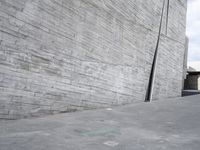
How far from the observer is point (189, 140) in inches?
206

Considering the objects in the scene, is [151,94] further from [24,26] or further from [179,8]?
[24,26]

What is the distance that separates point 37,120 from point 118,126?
2.45 meters

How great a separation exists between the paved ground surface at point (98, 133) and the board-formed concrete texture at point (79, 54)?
840mm

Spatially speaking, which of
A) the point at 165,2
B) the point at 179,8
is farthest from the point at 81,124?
the point at 179,8

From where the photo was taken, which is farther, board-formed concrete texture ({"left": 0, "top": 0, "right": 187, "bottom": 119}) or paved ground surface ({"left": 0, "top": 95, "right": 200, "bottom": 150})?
board-formed concrete texture ({"left": 0, "top": 0, "right": 187, "bottom": 119})

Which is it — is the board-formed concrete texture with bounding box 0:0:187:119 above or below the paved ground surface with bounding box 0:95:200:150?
above

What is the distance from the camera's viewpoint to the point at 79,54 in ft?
27.9

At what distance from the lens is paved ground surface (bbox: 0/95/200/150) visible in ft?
14.9

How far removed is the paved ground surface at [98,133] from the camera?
453 centimetres

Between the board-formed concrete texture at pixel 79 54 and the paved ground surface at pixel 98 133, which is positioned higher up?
the board-formed concrete texture at pixel 79 54

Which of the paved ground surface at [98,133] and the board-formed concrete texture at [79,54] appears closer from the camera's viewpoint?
the paved ground surface at [98,133]

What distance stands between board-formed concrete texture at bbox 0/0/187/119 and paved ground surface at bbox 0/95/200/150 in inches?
33.1

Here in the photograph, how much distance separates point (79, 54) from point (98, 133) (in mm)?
3732

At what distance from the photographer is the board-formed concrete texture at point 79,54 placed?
644cm
